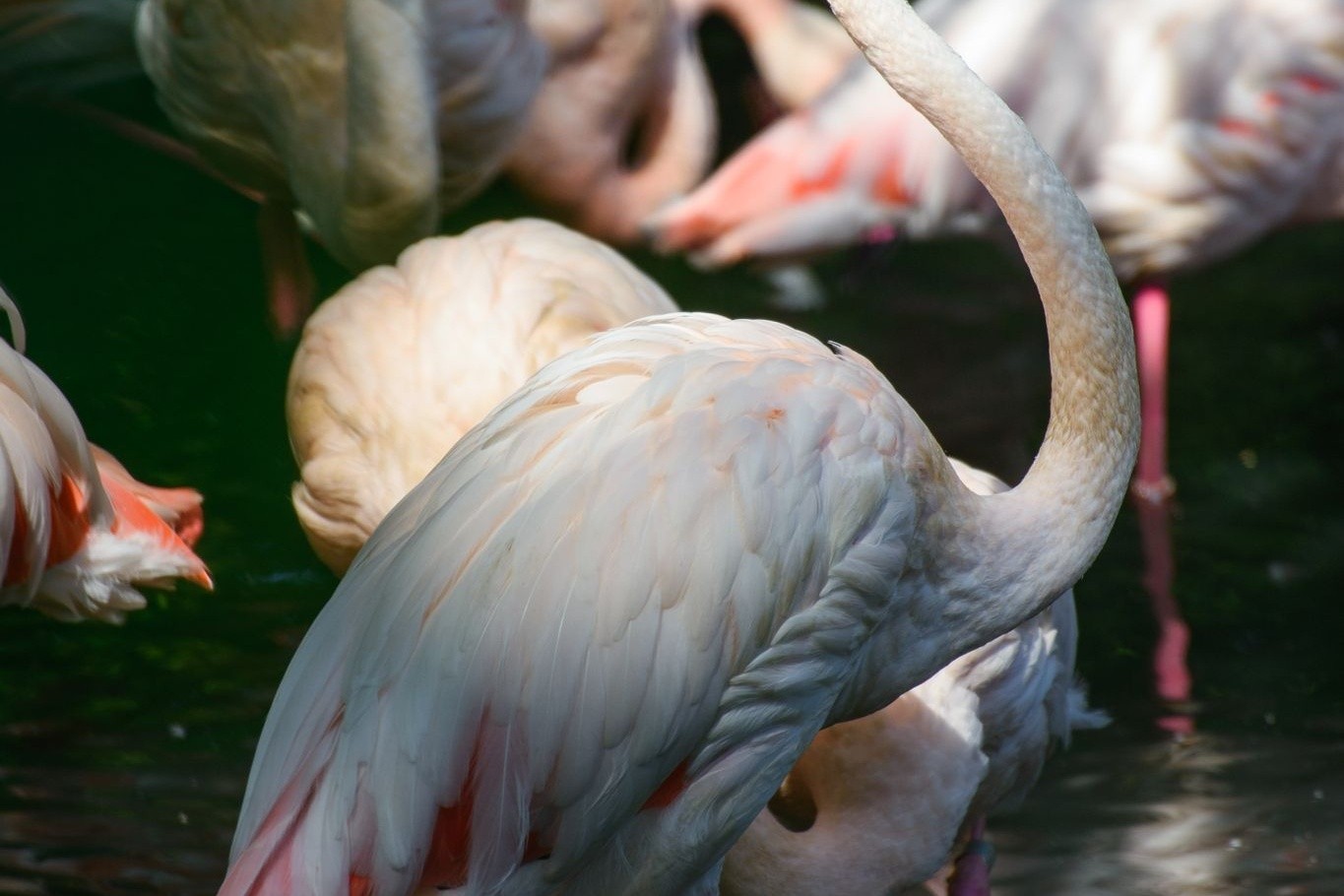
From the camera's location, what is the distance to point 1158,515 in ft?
13.6

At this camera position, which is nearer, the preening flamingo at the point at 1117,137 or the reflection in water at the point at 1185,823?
the reflection in water at the point at 1185,823

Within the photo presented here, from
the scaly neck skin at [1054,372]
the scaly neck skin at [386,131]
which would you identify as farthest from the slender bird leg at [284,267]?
the scaly neck skin at [1054,372]

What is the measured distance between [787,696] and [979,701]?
561mm

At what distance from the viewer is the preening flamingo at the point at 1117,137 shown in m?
4.07

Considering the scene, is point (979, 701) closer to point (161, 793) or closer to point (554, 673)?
point (554, 673)

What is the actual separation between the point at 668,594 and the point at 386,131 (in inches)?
57.5

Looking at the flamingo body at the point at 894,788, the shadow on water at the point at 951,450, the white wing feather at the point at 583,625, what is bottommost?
the shadow on water at the point at 951,450

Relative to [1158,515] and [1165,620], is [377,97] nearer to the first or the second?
[1165,620]

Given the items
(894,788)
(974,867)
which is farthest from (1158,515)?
(894,788)

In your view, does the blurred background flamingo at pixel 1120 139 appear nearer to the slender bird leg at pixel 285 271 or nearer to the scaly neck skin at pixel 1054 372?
the slender bird leg at pixel 285 271

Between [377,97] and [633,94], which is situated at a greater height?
[377,97]

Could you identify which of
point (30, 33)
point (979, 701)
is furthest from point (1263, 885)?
point (30, 33)

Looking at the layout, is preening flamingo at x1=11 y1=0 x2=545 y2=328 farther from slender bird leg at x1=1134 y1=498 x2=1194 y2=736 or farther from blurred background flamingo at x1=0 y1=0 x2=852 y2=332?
slender bird leg at x1=1134 y1=498 x2=1194 y2=736

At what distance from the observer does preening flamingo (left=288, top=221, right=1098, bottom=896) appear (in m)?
2.40
